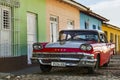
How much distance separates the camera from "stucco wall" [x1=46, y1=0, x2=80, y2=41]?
20328mm

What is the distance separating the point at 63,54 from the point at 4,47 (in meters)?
3.10

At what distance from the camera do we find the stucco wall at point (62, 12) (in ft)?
66.7

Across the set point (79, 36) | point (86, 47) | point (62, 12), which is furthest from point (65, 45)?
point (62, 12)

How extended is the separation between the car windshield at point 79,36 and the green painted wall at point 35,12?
2098 millimetres

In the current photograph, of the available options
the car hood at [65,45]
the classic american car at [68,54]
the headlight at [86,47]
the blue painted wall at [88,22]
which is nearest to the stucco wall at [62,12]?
the blue painted wall at [88,22]

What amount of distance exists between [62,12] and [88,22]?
866 cm

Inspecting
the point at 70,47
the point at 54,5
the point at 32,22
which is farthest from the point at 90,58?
the point at 54,5

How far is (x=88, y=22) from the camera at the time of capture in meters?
31.3

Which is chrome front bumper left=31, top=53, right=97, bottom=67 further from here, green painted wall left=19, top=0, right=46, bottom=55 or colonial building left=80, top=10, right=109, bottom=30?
colonial building left=80, top=10, right=109, bottom=30

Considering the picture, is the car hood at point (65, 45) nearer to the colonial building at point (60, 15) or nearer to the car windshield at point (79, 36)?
the car windshield at point (79, 36)

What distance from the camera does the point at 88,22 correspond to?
31297 millimetres

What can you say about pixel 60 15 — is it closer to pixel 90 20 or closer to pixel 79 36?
pixel 79 36

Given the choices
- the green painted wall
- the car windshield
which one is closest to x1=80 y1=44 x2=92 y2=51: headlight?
the car windshield

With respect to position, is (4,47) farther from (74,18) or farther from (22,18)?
(74,18)
